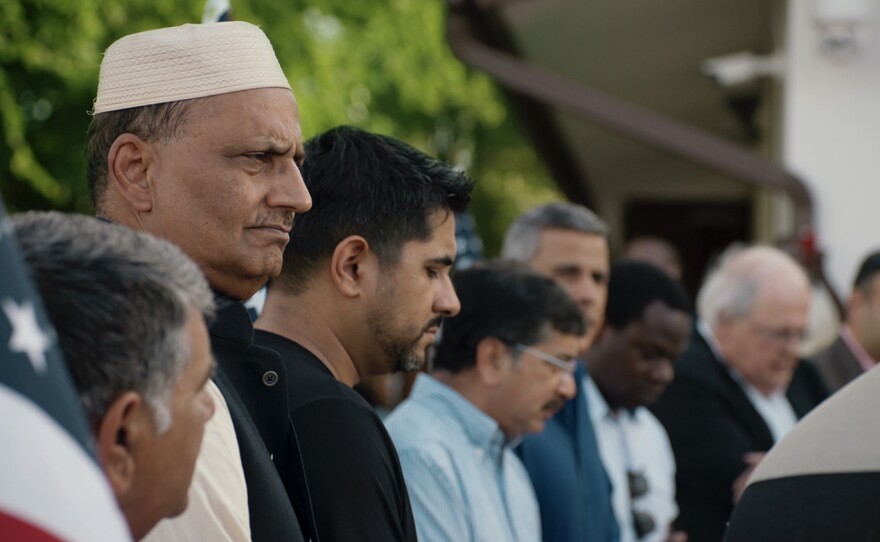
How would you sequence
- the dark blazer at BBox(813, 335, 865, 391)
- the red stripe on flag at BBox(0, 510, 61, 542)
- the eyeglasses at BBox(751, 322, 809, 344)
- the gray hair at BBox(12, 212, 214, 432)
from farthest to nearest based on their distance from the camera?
the dark blazer at BBox(813, 335, 865, 391), the eyeglasses at BBox(751, 322, 809, 344), the gray hair at BBox(12, 212, 214, 432), the red stripe on flag at BBox(0, 510, 61, 542)

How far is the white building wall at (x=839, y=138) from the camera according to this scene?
9.09 metres

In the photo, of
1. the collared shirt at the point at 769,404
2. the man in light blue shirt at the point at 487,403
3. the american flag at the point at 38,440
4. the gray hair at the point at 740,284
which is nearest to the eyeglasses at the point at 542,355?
the man in light blue shirt at the point at 487,403

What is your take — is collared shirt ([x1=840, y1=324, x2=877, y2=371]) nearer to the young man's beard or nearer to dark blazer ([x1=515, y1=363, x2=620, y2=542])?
dark blazer ([x1=515, y1=363, x2=620, y2=542])

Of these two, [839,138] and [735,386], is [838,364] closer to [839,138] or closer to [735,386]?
[735,386]

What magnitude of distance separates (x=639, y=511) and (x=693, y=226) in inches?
476

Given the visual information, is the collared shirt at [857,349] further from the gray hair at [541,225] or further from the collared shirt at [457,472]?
the collared shirt at [457,472]

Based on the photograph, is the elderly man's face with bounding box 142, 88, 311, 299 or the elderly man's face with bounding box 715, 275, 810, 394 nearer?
the elderly man's face with bounding box 142, 88, 311, 299

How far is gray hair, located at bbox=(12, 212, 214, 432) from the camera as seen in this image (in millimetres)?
1576

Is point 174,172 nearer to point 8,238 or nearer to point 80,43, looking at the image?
point 8,238

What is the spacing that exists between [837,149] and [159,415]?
821 centimetres

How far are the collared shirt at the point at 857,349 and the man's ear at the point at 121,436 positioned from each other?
552 cm

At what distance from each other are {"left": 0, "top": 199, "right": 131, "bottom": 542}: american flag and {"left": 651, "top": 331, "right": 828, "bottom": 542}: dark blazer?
4.18m

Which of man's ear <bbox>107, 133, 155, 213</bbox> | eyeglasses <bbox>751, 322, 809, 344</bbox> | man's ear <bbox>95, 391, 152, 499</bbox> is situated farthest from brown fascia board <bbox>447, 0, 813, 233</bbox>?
man's ear <bbox>95, 391, 152, 499</bbox>

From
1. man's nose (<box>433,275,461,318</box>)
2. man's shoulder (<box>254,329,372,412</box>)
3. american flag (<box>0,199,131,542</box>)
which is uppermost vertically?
american flag (<box>0,199,131,542</box>)
